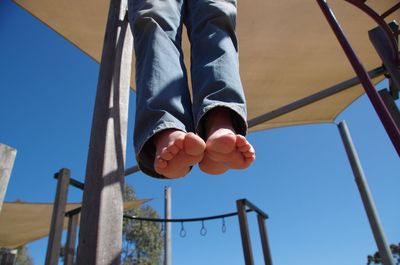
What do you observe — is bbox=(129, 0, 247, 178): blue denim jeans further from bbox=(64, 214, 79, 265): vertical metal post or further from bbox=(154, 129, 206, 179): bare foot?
bbox=(64, 214, 79, 265): vertical metal post

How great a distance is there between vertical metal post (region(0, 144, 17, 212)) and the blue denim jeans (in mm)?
319

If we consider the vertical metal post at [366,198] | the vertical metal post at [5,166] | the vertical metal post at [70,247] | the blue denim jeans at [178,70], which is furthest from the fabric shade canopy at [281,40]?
the vertical metal post at [5,166]

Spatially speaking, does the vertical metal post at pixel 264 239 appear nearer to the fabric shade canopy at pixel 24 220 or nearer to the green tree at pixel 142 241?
the fabric shade canopy at pixel 24 220

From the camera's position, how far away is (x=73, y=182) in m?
2.20

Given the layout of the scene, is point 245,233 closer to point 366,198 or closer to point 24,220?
point 366,198

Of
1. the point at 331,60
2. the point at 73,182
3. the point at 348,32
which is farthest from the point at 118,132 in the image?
the point at 331,60

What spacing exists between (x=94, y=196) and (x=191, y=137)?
12.4 inches

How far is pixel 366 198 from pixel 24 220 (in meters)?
4.50

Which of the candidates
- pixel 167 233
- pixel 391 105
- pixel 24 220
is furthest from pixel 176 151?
pixel 24 220

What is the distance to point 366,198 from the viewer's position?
2.15m

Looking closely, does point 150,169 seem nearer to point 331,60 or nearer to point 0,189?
point 0,189

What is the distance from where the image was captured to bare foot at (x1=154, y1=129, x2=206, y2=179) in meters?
0.59

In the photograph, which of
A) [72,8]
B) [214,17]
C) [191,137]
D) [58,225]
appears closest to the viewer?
[191,137]

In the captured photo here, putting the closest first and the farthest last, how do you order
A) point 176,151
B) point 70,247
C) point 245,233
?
point 176,151, point 70,247, point 245,233
